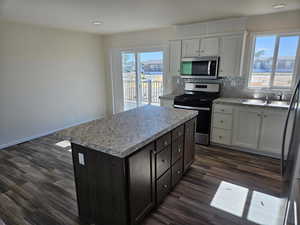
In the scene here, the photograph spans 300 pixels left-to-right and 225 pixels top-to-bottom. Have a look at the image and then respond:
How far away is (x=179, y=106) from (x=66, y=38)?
3.22 m

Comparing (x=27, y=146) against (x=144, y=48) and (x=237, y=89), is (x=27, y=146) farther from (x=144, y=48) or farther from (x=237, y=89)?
(x=237, y=89)

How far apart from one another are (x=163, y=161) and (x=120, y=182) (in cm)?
68

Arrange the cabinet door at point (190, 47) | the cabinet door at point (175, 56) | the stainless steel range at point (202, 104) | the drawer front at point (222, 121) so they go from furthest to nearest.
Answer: the cabinet door at point (175, 56)
the cabinet door at point (190, 47)
the stainless steel range at point (202, 104)
the drawer front at point (222, 121)

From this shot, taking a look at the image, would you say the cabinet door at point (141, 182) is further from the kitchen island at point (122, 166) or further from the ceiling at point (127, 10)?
the ceiling at point (127, 10)

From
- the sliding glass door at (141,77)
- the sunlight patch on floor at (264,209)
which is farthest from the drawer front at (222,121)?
the sliding glass door at (141,77)

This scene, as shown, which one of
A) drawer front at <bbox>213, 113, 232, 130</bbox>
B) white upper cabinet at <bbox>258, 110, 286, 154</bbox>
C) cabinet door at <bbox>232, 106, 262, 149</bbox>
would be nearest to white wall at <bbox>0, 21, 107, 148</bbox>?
drawer front at <bbox>213, 113, 232, 130</bbox>

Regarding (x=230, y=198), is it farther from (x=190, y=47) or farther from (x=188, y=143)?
(x=190, y=47)

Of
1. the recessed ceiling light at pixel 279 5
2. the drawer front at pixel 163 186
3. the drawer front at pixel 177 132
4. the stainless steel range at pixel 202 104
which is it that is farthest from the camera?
Result: the stainless steel range at pixel 202 104

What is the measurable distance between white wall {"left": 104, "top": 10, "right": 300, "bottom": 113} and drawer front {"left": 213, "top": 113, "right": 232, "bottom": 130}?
1337 millimetres

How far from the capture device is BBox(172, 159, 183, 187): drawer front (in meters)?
2.48

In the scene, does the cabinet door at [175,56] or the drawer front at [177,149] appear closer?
the drawer front at [177,149]

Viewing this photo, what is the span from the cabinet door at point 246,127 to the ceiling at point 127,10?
167cm

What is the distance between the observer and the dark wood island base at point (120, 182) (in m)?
1.65

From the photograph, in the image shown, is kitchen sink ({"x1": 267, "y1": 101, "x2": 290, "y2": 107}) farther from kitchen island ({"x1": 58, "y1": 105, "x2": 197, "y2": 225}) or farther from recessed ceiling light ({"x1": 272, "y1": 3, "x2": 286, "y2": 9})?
kitchen island ({"x1": 58, "y1": 105, "x2": 197, "y2": 225})
